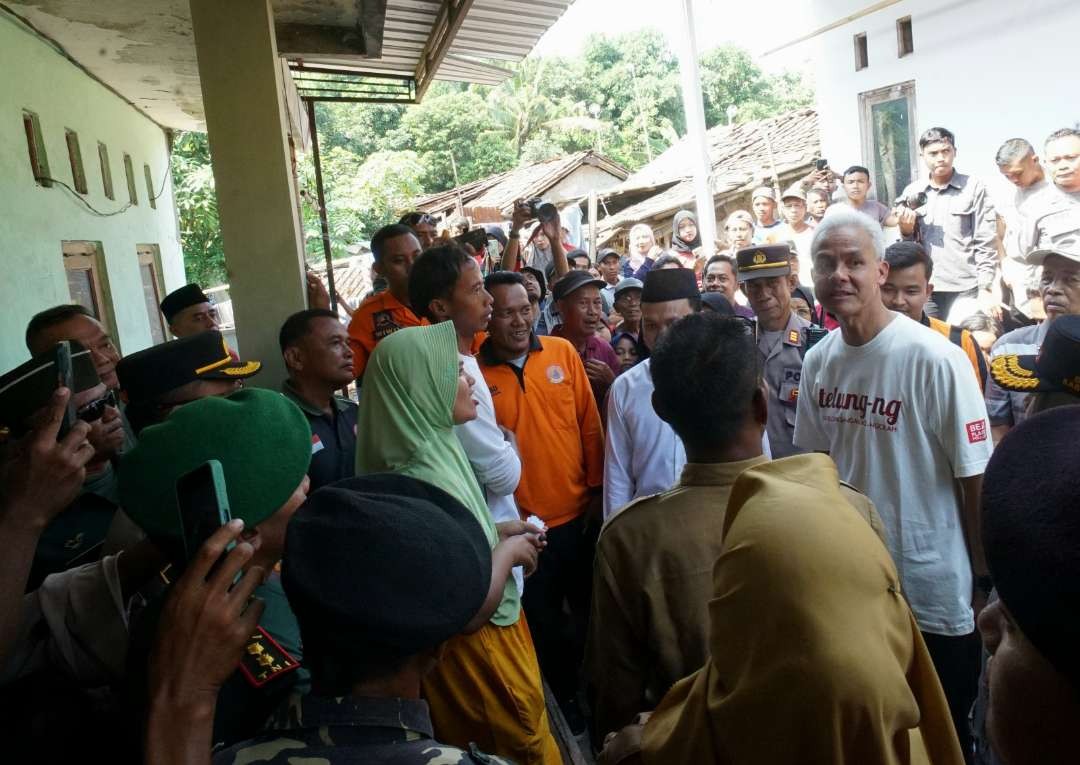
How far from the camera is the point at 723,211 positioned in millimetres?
16156

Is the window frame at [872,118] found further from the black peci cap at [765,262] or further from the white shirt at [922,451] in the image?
the white shirt at [922,451]

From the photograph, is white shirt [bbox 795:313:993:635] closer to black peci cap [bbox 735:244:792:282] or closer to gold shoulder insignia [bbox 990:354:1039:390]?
gold shoulder insignia [bbox 990:354:1039:390]

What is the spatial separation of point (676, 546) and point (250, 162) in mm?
3492

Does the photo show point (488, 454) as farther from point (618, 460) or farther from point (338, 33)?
point (338, 33)

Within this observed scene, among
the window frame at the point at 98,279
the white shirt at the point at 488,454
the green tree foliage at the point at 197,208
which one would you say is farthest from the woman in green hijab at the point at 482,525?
the green tree foliage at the point at 197,208

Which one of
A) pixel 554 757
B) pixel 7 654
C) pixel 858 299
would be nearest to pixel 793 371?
pixel 858 299

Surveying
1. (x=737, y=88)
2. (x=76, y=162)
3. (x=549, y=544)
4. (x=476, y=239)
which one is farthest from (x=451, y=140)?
(x=549, y=544)

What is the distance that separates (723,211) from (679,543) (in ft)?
50.4

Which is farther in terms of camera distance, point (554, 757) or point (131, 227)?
point (131, 227)

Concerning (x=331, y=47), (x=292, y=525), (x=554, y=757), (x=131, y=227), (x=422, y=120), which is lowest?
(x=554, y=757)

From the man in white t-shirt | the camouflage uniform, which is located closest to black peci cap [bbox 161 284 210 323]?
the man in white t-shirt

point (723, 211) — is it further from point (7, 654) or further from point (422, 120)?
point (422, 120)

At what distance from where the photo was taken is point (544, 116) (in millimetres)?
36406

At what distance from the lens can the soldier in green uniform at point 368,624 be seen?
118cm
